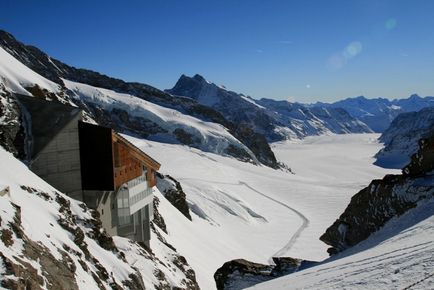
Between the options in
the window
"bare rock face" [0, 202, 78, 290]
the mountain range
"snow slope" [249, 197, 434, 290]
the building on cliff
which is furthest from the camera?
the window

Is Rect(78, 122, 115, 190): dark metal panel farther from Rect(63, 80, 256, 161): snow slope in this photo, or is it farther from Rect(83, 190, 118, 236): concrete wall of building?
Rect(63, 80, 256, 161): snow slope

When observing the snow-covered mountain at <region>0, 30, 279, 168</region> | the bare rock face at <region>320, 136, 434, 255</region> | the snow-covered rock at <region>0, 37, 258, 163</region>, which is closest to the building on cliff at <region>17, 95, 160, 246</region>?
the bare rock face at <region>320, 136, 434, 255</region>

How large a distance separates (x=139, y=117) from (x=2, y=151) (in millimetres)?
111141

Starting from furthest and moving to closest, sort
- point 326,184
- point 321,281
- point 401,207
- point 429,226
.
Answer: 1. point 326,184
2. point 401,207
3. point 429,226
4. point 321,281

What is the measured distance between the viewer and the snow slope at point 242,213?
41.0 m

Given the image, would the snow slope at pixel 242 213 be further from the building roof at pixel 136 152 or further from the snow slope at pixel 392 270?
the snow slope at pixel 392 270

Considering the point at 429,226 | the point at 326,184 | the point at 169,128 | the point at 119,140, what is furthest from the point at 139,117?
the point at 429,226

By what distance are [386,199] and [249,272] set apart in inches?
377

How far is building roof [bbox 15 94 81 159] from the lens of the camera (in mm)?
21906

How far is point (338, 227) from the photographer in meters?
28.1

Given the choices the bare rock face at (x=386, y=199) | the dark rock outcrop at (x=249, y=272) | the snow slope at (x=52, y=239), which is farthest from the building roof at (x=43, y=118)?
the bare rock face at (x=386, y=199)

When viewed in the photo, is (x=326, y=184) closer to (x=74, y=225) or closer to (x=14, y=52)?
(x=74, y=225)

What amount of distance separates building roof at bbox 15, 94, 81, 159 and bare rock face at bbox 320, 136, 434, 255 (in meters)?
17.9

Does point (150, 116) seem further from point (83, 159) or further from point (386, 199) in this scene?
point (386, 199)
